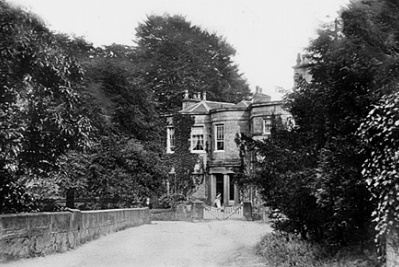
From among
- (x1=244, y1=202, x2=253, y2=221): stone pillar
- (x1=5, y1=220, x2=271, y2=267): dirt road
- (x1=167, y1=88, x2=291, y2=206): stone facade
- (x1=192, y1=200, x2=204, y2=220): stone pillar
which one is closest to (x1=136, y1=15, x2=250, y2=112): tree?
(x1=167, y1=88, x2=291, y2=206): stone facade

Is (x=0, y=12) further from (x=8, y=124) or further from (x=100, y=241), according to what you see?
(x=100, y=241)

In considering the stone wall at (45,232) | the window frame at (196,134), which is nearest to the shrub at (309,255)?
the stone wall at (45,232)

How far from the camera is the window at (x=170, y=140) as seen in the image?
126 ft

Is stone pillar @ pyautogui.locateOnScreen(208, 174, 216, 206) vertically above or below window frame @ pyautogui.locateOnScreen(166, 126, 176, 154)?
below

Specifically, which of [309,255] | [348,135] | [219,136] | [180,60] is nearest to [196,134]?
[219,136]

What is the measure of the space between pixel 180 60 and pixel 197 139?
14.5 meters

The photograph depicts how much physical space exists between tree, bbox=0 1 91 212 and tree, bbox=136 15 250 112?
122 ft

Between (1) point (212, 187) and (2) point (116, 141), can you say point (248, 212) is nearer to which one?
(2) point (116, 141)

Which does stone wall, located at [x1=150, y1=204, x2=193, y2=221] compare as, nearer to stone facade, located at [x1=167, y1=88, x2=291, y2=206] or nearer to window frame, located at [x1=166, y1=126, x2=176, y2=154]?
stone facade, located at [x1=167, y1=88, x2=291, y2=206]

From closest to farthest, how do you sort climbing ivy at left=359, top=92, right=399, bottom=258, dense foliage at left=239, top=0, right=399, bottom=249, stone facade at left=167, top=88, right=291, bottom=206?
climbing ivy at left=359, top=92, right=399, bottom=258
dense foliage at left=239, top=0, right=399, bottom=249
stone facade at left=167, top=88, right=291, bottom=206

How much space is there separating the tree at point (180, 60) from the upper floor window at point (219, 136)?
12.2 metres

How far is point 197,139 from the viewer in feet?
124

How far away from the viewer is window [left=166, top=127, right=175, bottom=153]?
126 feet

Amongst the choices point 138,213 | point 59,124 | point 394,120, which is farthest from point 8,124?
point 138,213
